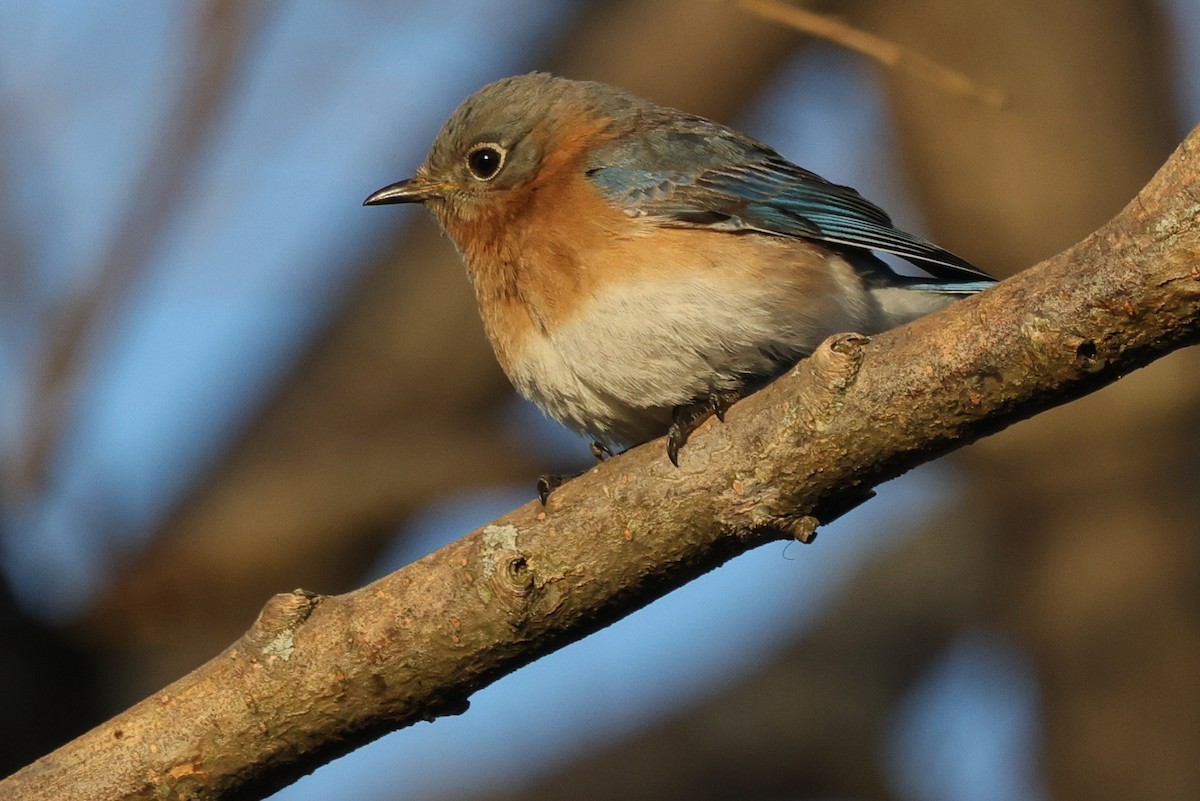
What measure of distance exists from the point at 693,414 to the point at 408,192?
2188 millimetres

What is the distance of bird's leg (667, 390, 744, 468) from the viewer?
439 cm

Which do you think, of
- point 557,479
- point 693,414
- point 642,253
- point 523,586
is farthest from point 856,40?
point 523,586

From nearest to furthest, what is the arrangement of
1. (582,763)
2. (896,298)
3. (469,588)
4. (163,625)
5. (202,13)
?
(469,588)
(896,298)
(202,13)
(163,625)
(582,763)

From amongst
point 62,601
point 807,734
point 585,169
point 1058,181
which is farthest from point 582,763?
point 1058,181

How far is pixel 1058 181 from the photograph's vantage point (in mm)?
7891

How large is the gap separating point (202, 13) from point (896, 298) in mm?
3321

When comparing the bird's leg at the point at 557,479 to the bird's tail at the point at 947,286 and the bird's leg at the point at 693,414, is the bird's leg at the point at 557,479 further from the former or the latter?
the bird's tail at the point at 947,286

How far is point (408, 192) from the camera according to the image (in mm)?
6625

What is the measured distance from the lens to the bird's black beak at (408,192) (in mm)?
6586

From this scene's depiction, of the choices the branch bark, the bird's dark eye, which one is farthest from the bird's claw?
the bird's dark eye

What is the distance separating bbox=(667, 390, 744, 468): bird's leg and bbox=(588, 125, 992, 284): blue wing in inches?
32.1

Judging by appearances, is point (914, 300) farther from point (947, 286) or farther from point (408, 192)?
point (408, 192)

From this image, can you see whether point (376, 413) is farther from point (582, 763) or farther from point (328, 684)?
point (328, 684)

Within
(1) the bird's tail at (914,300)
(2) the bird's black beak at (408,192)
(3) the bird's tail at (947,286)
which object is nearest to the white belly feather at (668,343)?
(1) the bird's tail at (914,300)
